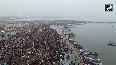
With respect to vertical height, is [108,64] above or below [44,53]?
below

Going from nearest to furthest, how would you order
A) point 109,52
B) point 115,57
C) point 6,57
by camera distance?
point 6,57 < point 115,57 < point 109,52

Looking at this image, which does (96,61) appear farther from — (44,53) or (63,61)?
(44,53)

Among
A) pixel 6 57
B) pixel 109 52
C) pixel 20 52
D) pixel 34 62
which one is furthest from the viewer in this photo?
pixel 109 52

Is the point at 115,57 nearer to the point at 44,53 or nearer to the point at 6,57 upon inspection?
the point at 44,53

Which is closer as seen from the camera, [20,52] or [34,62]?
[34,62]

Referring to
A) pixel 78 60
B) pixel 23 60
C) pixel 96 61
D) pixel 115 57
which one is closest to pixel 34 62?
pixel 23 60

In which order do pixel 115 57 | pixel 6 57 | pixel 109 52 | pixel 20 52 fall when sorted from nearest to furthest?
pixel 6 57 < pixel 20 52 < pixel 115 57 < pixel 109 52

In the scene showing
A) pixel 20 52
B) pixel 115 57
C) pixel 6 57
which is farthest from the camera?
pixel 115 57

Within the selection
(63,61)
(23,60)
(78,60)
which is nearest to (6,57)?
(23,60)

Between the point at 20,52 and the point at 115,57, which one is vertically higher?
the point at 20,52
